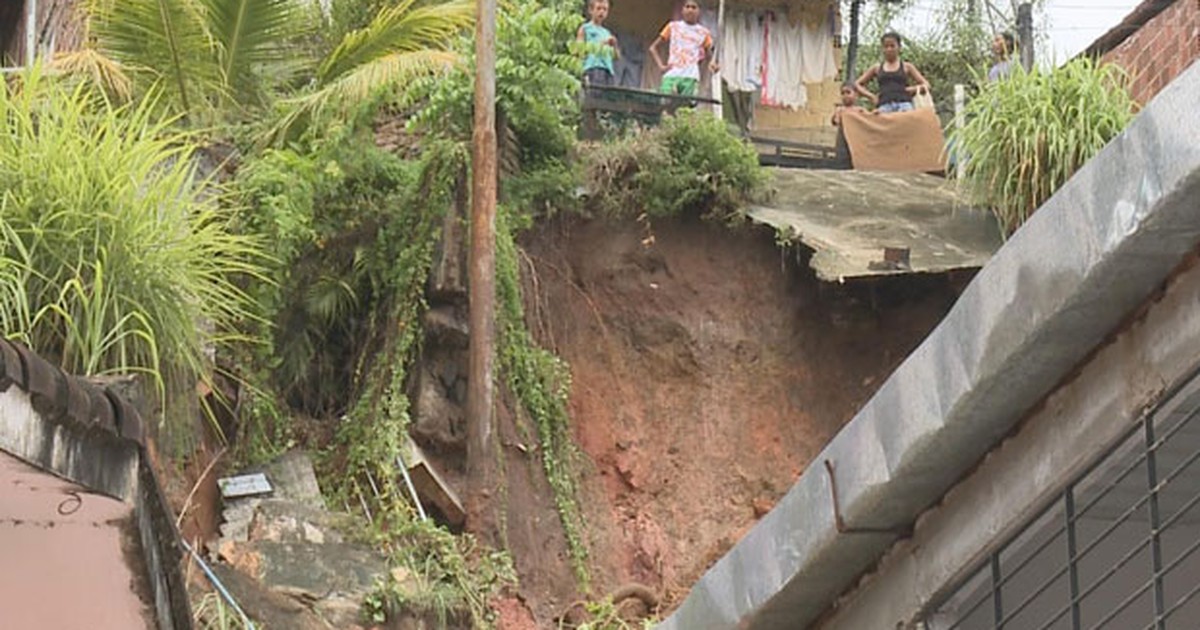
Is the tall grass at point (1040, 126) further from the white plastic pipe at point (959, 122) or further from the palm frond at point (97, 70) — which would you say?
the palm frond at point (97, 70)

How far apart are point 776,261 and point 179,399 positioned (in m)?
5.91

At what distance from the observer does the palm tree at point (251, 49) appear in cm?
1498

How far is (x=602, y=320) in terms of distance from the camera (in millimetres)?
15336

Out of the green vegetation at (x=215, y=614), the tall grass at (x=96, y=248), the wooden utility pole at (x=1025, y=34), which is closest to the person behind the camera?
the tall grass at (x=96, y=248)

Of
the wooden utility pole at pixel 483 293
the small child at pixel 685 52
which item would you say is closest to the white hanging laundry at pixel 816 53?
the small child at pixel 685 52

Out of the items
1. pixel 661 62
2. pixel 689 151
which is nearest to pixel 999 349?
pixel 689 151

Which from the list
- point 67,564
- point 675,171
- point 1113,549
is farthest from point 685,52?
point 1113,549

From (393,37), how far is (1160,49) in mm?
5832

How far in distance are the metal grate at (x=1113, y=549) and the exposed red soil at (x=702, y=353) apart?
9.01 meters

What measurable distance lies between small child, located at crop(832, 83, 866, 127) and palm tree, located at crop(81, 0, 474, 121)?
11.1 feet

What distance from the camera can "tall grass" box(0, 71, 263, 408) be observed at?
998 centimetres

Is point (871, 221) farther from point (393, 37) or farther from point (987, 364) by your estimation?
point (987, 364)

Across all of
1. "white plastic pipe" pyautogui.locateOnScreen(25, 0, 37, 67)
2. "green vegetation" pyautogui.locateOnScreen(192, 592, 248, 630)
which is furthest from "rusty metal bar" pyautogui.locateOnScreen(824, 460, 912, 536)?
"white plastic pipe" pyautogui.locateOnScreen(25, 0, 37, 67)

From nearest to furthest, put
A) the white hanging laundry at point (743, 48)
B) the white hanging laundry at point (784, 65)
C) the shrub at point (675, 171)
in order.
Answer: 1. the shrub at point (675, 171)
2. the white hanging laundry at point (743, 48)
3. the white hanging laundry at point (784, 65)
